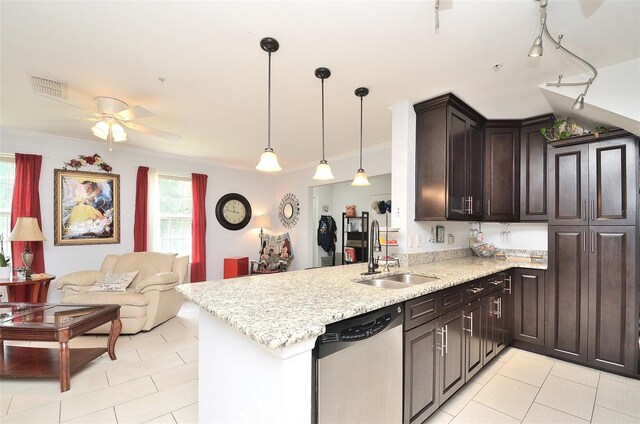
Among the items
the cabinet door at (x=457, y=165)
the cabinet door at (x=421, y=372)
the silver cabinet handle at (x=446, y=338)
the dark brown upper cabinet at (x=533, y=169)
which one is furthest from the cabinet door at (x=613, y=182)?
the cabinet door at (x=421, y=372)

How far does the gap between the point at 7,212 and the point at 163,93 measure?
312cm

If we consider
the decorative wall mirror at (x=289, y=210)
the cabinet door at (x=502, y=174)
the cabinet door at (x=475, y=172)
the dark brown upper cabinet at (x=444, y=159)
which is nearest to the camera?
the dark brown upper cabinet at (x=444, y=159)

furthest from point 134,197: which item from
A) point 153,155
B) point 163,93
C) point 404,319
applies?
point 404,319

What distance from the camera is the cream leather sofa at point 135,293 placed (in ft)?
10.7

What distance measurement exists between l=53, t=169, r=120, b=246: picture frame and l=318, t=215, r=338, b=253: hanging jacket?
373 centimetres

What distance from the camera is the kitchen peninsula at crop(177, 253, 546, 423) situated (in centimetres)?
105

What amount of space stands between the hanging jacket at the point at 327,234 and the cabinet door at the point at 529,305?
3920 mm

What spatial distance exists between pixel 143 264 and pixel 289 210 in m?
2.91

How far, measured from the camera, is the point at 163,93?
2625 mm

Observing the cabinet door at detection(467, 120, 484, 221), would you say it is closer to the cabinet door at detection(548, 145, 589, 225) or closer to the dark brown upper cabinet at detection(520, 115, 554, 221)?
the dark brown upper cabinet at detection(520, 115, 554, 221)

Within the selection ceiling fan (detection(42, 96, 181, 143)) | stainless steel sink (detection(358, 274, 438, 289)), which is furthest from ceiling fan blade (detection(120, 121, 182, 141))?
stainless steel sink (detection(358, 274, 438, 289))

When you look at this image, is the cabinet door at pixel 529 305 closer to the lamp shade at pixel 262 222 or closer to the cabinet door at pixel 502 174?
the cabinet door at pixel 502 174

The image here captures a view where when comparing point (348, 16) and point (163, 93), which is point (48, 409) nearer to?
point (163, 93)

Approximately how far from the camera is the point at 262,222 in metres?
6.04
